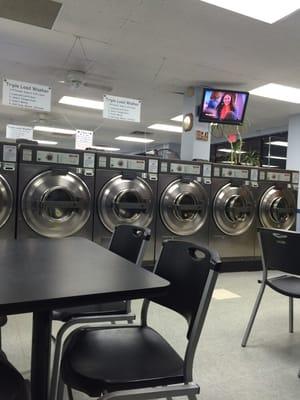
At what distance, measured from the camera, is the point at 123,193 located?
4.08 m

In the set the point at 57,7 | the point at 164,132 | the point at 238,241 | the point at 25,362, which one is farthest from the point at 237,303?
the point at 164,132

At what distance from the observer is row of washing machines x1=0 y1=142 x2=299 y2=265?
142 inches

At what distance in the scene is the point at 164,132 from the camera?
1005cm

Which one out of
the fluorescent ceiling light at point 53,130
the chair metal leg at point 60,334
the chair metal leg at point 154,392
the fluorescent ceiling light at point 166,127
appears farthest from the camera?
the fluorescent ceiling light at point 53,130

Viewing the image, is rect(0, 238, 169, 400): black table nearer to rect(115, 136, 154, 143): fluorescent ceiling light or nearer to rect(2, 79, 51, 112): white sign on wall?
rect(2, 79, 51, 112): white sign on wall

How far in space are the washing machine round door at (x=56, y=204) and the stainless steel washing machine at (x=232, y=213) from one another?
5.89 feet

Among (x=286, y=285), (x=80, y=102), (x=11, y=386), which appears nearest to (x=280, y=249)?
(x=286, y=285)

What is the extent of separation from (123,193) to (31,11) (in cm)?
203

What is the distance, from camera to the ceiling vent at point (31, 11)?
3008 mm

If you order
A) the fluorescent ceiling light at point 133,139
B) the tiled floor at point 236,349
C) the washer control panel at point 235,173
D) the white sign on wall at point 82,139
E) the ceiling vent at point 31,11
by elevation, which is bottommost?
the tiled floor at point 236,349

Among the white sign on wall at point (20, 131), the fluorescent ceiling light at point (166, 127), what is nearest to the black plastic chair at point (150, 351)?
the white sign on wall at point (20, 131)

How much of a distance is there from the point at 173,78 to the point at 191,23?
1.72 meters

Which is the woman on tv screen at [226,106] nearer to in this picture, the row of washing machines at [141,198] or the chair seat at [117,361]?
the row of washing machines at [141,198]

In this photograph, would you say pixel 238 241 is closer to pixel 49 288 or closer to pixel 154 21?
pixel 154 21
